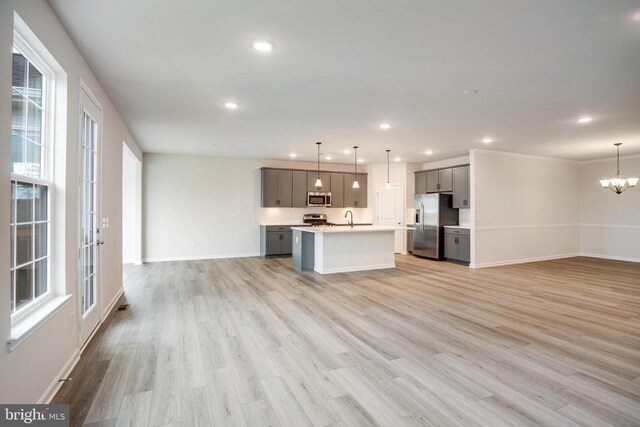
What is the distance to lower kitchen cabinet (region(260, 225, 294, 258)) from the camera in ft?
27.6

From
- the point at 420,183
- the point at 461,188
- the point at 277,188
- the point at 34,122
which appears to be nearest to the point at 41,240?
the point at 34,122

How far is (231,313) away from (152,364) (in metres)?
1.34

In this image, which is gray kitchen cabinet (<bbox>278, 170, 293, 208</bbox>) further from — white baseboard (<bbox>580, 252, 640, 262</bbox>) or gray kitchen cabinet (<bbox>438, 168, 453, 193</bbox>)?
white baseboard (<bbox>580, 252, 640, 262</bbox>)

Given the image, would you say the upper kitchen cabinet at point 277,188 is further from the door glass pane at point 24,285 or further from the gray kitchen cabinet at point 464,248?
the door glass pane at point 24,285

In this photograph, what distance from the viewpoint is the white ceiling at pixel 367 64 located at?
228 cm

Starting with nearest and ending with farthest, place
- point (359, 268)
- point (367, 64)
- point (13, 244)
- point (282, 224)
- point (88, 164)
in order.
A: point (13, 244)
point (367, 64)
point (88, 164)
point (359, 268)
point (282, 224)

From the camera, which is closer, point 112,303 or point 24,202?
point 24,202

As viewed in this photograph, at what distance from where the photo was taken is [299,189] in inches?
351

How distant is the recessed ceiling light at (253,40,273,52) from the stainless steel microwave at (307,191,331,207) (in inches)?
247

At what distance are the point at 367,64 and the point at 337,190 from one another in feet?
20.8

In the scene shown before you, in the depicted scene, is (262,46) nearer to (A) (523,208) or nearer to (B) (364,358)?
(B) (364,358)

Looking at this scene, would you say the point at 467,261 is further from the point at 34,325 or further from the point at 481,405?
the point at 34,325

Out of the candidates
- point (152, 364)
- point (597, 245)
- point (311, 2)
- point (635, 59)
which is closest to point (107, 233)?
point (152, 364)

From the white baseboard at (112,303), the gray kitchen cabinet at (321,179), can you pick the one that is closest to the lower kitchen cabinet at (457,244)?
the gray kitchen cabinet at (321,179)
